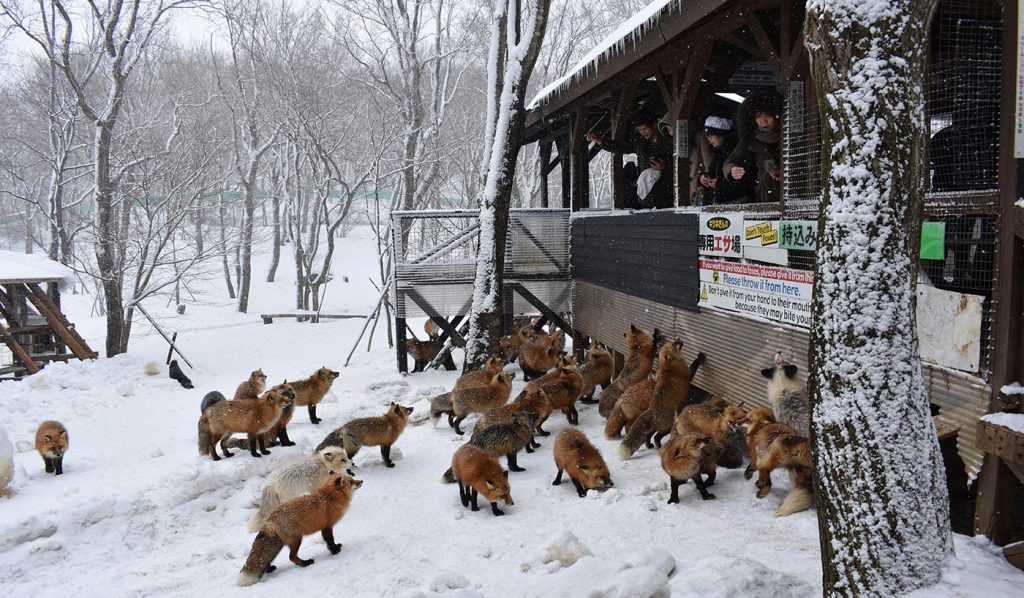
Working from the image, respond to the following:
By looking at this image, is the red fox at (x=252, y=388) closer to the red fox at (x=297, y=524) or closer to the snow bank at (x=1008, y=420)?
the red fox at (x=297, y=524)

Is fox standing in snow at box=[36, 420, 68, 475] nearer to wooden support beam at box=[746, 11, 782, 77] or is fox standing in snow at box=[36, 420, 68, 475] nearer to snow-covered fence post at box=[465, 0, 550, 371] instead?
snow-covered fence post at box=[465, 0, 550, 371]

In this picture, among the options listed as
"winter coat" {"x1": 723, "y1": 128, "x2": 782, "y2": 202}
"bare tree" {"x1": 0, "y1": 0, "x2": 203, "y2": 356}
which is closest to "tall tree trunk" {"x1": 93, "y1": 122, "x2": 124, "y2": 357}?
"bare tree" {"x1": 0, "y1": 0, "x2": 203, "y2": 356}

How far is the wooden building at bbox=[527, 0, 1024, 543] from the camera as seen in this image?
4.30 metres

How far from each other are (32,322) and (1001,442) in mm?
18408

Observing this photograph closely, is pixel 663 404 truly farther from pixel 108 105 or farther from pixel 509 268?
pixel 108 105

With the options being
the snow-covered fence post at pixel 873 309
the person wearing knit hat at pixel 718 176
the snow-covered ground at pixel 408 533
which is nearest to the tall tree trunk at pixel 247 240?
the snow-covered ground at pixel 408 533

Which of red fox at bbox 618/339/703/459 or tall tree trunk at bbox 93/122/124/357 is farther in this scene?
tall tree trunk at bbox 93/122/124/357

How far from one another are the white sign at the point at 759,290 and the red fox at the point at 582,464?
2085 mm

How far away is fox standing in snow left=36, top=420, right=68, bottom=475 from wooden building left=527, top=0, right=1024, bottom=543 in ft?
24.3

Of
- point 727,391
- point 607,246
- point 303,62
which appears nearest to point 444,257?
point 607,246

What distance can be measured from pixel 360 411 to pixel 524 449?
336 cm

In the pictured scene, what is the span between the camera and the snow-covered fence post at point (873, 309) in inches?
129

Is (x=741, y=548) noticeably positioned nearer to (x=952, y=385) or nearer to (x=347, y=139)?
(x=952, y=385)

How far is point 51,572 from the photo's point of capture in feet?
20.5
